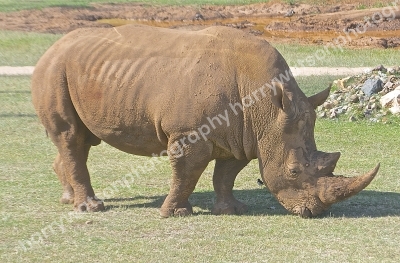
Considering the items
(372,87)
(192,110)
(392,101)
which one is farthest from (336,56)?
(192,110)

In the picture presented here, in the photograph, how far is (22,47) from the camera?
25.0 metres

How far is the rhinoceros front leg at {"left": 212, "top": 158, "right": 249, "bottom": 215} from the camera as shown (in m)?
9.54

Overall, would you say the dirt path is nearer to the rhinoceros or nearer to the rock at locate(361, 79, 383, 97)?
the rock at locate(361, 79, 383, 97)

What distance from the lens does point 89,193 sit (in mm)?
9984

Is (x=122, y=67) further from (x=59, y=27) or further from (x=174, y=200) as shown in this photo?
(x=59, y=27)

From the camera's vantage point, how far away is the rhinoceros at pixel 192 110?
9.03m

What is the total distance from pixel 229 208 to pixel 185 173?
0.67 m

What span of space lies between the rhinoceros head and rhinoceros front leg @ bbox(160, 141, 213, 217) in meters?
0.64

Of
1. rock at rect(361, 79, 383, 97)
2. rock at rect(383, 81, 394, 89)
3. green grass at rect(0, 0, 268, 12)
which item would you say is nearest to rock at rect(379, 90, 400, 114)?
rock at rect(383, 81, 394, 89)

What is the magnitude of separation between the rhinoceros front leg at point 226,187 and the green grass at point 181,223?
0.17 meters

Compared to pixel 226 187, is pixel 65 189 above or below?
below

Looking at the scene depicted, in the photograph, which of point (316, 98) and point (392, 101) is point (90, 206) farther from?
point (392, 101)

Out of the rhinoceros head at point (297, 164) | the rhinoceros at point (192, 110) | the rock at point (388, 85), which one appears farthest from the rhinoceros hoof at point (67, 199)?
the rock at point (388, 85)

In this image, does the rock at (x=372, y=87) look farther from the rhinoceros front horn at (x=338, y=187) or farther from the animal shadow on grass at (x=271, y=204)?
the rhinoceros front horn at (x=338, y=187)
